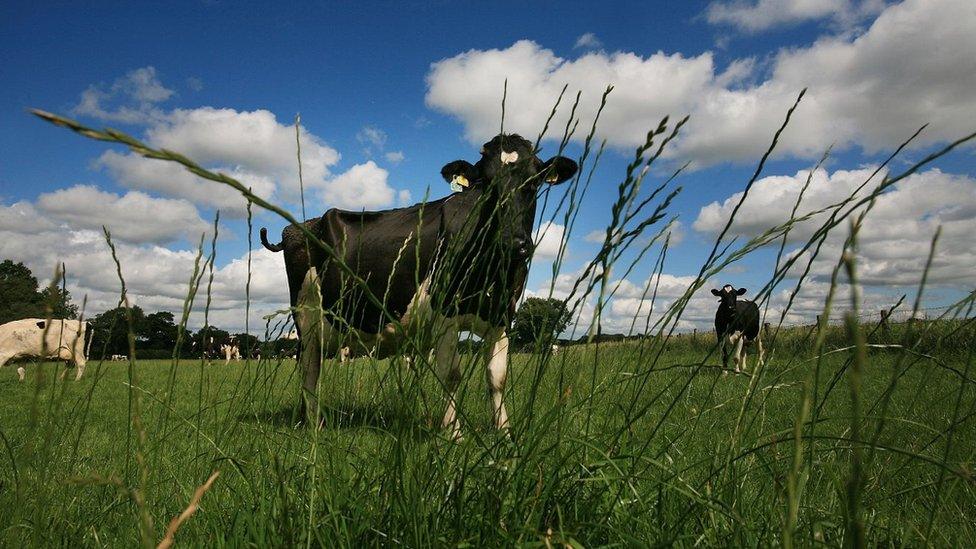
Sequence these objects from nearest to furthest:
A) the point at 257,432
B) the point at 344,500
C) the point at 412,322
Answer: the point at 412,322 → the point at 344,500 → the point at 257,432

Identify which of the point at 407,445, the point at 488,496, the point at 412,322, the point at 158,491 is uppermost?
the point at 412,322

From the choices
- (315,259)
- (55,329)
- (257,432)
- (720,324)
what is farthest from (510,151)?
(55,329)

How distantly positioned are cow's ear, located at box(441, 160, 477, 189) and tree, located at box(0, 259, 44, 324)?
57723mm

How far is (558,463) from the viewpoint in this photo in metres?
1.49

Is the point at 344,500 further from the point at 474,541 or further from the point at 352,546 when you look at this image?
the point at 474,541

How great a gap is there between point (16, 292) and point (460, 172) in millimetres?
71922

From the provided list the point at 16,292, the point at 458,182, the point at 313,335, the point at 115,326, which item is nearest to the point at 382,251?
the point at 458,182

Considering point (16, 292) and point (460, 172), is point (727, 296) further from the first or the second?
point (16, 292)

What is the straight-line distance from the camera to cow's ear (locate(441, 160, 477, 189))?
6.95m

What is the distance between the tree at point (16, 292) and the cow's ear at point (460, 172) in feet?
189

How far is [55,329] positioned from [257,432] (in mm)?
21301

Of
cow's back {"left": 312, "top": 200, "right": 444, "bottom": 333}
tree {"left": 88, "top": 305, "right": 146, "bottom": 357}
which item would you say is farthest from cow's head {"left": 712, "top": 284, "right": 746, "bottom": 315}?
tree {"left": 88, "top": 305, "right": 146, "bottom": 357}

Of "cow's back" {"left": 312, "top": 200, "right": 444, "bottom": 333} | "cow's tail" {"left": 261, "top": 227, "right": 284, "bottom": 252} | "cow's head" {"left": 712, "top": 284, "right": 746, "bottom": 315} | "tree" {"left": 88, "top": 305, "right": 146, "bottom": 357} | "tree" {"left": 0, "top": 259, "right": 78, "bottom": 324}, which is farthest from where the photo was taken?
"tree" {"left": 0, "top": 259, "right": 78, "bottom": 324}

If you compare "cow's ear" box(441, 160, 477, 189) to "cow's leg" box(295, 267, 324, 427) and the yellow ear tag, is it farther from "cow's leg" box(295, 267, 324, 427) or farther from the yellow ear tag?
"cow's leg" box(295, 267, 324, 427)
